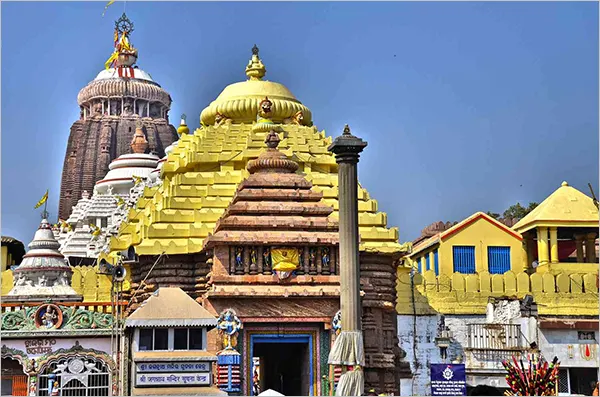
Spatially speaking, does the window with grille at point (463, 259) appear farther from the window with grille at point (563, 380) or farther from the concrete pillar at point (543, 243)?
the window with grille at point (563, 380)

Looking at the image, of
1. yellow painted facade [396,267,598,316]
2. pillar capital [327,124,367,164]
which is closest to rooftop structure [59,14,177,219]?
yellow painted facade [396,267,598,316]

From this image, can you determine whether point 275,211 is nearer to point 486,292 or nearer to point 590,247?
point 486,292

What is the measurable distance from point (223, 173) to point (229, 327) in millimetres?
6748

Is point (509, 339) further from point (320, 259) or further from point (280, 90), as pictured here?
point (280, 90)

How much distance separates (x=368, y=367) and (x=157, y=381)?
8.78 metres

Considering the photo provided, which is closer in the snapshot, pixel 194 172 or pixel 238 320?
pixel 238 320

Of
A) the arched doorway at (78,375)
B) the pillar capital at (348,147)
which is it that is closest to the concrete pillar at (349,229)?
the pillar capital at (348,147)

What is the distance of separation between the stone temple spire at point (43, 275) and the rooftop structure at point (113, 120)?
34592 mm

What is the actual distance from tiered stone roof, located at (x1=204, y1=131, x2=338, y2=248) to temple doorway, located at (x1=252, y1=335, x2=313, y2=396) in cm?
248

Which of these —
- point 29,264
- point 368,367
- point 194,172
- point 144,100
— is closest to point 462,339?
point 368,367

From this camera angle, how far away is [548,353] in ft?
125

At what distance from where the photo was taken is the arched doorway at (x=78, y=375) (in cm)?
3066

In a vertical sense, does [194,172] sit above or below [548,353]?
above

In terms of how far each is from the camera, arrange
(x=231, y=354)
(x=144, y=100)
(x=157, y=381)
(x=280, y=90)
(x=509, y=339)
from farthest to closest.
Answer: (x=144, y=100)
(x=280, y=90)
(x=509, y=339)
(x=231, y=354)
(x=157, y=381)
